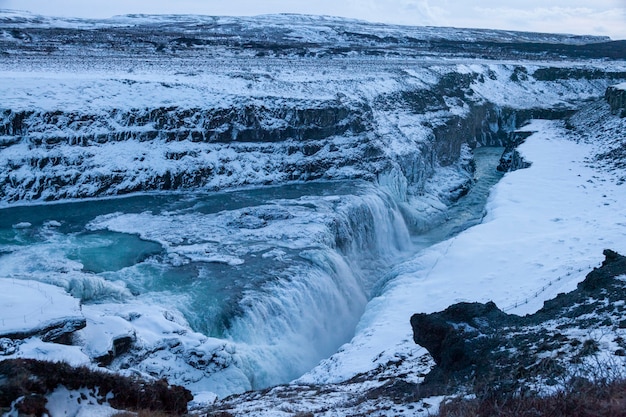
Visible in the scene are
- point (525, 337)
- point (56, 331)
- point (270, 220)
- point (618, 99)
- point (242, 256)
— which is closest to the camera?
point (525, 337)

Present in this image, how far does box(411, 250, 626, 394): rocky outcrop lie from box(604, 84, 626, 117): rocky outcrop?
29686 millimetres

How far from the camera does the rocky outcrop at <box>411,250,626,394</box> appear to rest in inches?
332

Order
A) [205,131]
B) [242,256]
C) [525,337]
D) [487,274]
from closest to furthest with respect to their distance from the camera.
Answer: [525,337]
[487,274]
[242,256]
[205,131]

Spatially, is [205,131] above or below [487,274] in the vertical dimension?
above

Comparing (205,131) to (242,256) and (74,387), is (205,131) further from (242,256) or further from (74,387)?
(74,387)

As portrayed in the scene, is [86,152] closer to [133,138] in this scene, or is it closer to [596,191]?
[133,138]

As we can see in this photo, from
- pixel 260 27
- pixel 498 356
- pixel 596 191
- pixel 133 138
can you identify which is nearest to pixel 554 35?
pixel 260 27

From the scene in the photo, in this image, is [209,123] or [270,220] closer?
[270,220]

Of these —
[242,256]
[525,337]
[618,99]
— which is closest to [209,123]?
[242,256]

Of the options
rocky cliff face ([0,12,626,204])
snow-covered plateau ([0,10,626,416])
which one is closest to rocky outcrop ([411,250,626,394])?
snow-covered plateau ([0,10,626,416])

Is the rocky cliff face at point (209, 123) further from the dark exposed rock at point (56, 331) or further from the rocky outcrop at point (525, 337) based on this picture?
the rocky outcrop at point (525, 337)

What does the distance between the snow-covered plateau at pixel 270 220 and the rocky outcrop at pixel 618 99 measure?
21 centimetres

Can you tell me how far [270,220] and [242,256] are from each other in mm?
3689

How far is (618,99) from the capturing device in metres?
39.0
